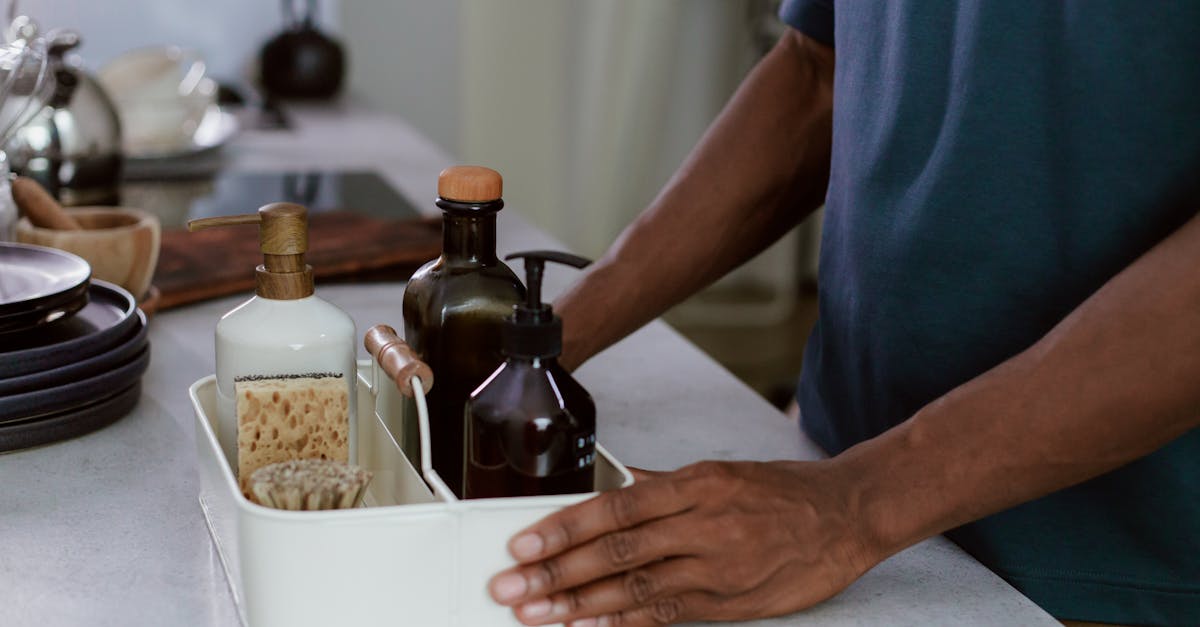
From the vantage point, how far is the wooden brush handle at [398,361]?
759 millimetres

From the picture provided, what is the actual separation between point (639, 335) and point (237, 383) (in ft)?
2.22

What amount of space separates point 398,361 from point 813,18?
0.73 meters

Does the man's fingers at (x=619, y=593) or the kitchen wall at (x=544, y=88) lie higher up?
the man's fingers at (x=619, y=593)

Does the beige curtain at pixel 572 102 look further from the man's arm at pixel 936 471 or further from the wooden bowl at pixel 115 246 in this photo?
the man's arm at pixel 936 471

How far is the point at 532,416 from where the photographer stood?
71 centimetres

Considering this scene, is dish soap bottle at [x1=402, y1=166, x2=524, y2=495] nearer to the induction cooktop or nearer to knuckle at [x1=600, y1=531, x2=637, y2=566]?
knuckle at [x1=600, y1=531, x2=637, y2=566]

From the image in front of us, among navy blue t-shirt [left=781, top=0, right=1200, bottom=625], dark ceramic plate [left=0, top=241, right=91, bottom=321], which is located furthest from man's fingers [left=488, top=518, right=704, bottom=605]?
dark ceramic plate [left=0, top=241, right=91, bottom=321]

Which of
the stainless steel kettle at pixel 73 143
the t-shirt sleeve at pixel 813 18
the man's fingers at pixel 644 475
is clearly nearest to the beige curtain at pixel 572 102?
the stainless steel kettle at pixel 73 143

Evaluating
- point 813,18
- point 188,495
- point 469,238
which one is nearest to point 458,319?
point 469,238

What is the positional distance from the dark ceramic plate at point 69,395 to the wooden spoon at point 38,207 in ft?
Result: 0.93

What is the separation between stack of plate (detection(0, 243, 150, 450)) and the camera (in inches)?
40.3

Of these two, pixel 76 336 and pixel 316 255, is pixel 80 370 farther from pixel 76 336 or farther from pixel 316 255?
pixel 316 255

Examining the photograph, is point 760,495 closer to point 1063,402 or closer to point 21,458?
point 1063,402

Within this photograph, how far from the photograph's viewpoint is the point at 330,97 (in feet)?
9.77
